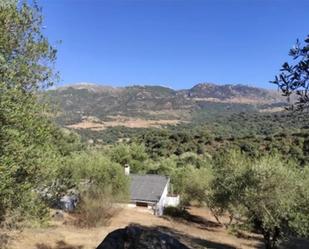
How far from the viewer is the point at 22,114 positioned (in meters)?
12.7

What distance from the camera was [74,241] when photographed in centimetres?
2845

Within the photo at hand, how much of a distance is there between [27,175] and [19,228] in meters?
2.38

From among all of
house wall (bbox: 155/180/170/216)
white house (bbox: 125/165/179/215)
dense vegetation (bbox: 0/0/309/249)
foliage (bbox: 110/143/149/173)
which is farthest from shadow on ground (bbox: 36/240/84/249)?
foliage (bbox: 110/143/149/173)

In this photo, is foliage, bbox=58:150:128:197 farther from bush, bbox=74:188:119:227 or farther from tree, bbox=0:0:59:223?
tree, bbox=0:0:59:223

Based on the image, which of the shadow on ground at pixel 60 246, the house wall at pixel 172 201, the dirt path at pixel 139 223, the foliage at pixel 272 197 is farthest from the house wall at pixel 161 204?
the shadow on ground at pixel 60 246

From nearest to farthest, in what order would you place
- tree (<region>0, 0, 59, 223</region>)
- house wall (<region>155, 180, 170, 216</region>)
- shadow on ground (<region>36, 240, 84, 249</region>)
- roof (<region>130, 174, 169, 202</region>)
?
1. tree (<region>0, 0, 59, 223</region>)
2. shadow on ground (<region>36, 240, 84, 249</region>)
3. house wall (<region>155, 180, 170, 216</region>)
4. roof (<region>130, 174, 169, 202</region>)

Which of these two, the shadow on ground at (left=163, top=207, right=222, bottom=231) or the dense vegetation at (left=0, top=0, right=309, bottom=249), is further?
the shadow on ground at (left=163, top=207, right=222, bottom=231)

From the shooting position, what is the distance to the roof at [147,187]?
175 feet

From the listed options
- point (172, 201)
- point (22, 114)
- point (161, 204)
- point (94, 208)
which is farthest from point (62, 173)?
Result: point (172, 201)

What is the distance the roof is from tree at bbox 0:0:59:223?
3917 cm

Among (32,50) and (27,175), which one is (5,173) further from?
(32,50)

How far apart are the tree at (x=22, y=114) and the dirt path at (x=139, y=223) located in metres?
6.08

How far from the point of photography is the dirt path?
26.9m

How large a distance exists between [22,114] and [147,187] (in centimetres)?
4372
